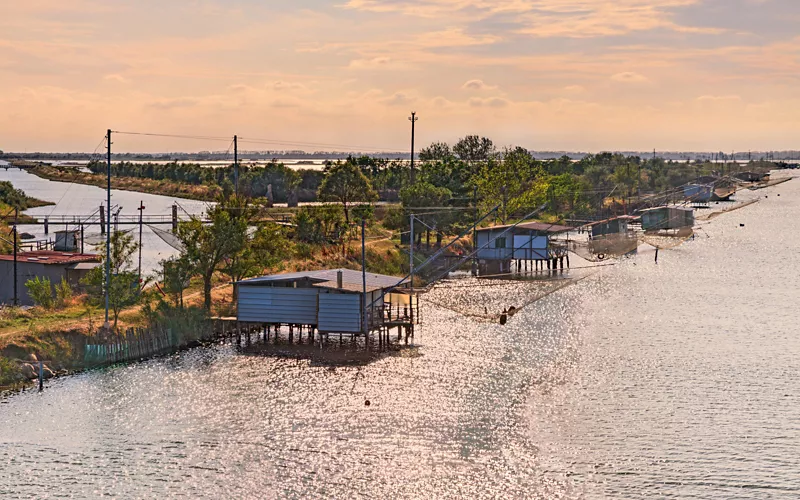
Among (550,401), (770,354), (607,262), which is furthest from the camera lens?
(607,262)

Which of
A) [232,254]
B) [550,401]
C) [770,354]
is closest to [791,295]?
[770,354]

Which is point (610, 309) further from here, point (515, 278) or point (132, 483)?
point (132, 483)

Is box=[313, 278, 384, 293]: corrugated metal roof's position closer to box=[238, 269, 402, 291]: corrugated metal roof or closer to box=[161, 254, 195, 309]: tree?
box=[238, 269, 402, 291]: corrugated metal roof

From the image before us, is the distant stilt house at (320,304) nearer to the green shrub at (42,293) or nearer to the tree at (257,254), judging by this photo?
Result: the tree at (257,254)

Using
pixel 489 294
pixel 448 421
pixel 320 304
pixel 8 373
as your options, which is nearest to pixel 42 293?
pixel 8 373

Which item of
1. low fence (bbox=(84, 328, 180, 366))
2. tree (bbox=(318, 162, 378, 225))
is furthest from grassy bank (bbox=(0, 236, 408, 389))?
tree (bbox=(318, 162, 378, 225))

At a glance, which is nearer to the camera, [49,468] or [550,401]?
[49,468]
